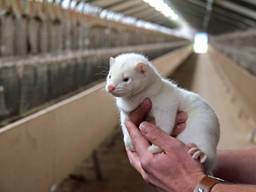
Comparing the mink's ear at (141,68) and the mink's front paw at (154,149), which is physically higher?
the mink's ear at (141,68)

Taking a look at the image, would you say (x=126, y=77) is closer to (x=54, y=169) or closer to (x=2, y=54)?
(x=54, y=169)

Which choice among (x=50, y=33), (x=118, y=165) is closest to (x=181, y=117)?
(x=50, y=33)

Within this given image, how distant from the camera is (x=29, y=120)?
66.7 inches

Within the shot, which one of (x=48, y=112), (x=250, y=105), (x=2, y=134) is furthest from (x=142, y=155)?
(x=250, y=105)

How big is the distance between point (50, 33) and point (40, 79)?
454 millimetres

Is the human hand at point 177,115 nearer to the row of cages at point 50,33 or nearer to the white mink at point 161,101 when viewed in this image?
the white mink at point 161,101

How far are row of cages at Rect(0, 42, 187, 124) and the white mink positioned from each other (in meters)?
0.38

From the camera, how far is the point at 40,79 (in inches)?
120

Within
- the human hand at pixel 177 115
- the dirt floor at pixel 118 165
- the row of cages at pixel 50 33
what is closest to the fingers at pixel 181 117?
the human hand at pixel 177 115

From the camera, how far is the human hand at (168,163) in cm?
118

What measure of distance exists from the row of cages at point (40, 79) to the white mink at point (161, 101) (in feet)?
1.24

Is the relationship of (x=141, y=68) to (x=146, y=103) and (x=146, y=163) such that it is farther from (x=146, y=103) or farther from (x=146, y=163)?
(x=146, y=163)

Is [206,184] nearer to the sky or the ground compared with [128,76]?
nearer to the ground

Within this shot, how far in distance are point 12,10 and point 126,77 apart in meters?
1.47
